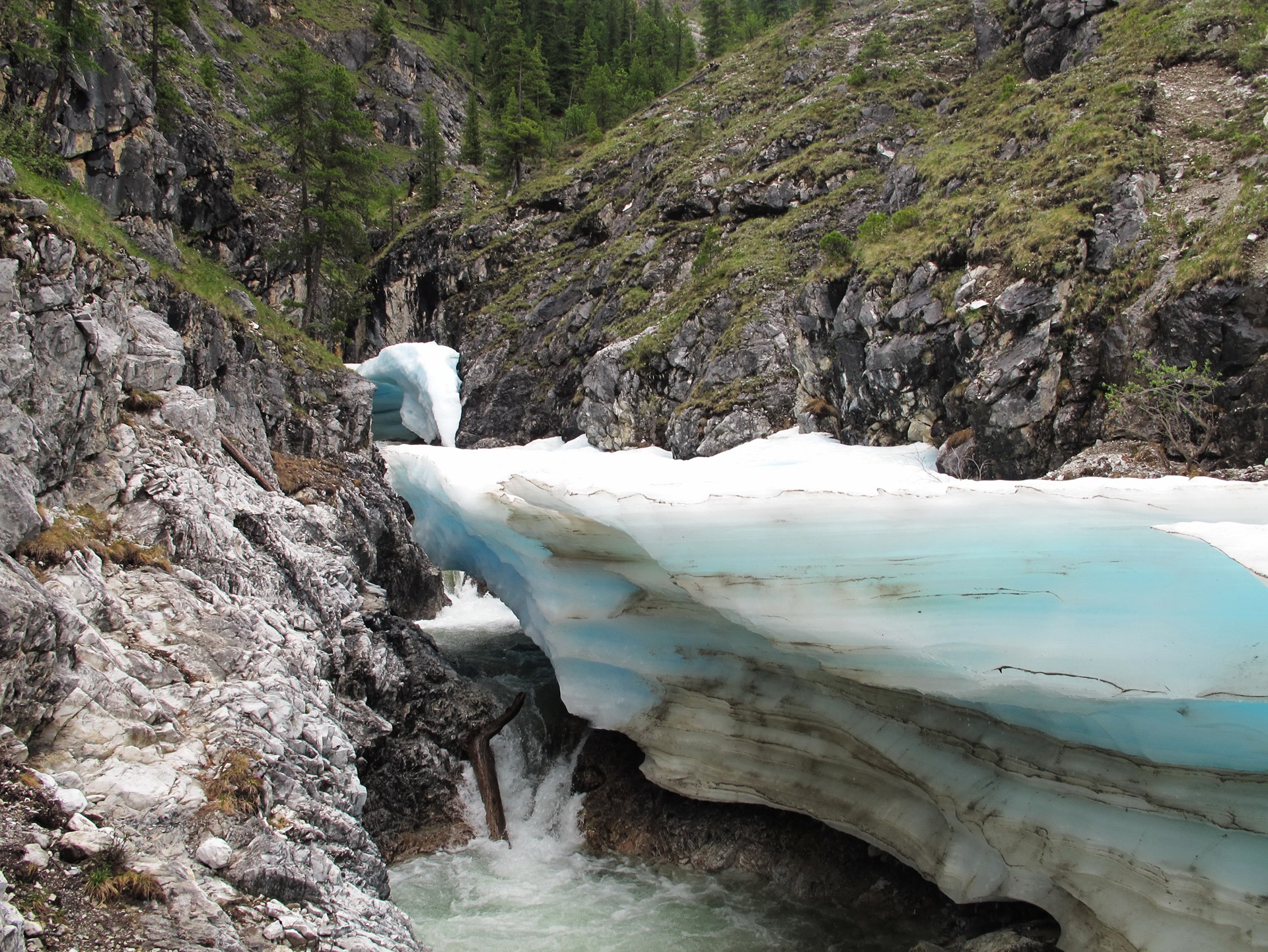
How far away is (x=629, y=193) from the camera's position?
39.4 meters

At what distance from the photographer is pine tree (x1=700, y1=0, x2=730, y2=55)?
2281 inches

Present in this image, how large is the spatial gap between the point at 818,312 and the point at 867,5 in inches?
1611

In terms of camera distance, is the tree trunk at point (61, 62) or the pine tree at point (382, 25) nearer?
the tree trunk at point (61, 62)

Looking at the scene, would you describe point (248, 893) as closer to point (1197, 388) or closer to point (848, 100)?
point (1197, 388)

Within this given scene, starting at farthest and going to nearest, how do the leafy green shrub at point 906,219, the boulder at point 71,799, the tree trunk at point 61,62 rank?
the leafy green shrub at point 906,219, the tree trunk at point 61,62, the boulder at point 71,799

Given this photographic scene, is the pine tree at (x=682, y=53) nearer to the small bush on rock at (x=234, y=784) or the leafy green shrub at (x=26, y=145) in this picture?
the leafy green shrub at (x=26, y=145)

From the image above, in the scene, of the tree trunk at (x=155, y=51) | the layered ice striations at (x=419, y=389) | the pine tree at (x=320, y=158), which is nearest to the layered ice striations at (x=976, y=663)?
the pine tree at (x=320, y=158)

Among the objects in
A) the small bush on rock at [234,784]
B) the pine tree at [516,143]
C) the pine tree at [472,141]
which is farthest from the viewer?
the pine tree at [472,141]

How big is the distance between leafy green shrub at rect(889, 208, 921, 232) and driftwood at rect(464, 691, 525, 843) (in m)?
15.3

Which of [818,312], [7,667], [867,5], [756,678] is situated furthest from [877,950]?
[867,5]

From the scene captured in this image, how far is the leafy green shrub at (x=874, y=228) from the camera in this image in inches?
769

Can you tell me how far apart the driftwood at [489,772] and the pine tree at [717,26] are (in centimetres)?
5873

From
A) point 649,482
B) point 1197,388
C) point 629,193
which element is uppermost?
point 629,193

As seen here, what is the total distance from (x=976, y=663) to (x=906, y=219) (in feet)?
51.1
